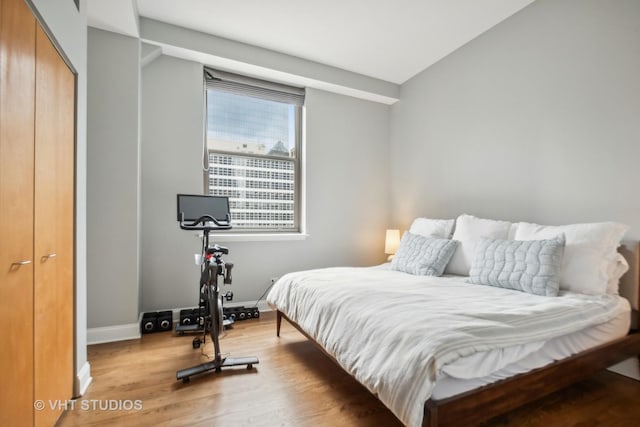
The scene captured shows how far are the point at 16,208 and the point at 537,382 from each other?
237 centimetres

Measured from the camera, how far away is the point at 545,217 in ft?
8.30

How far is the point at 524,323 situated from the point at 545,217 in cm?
148

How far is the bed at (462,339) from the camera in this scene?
1199mm

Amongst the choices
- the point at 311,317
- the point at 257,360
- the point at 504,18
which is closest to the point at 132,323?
the point at 257,360

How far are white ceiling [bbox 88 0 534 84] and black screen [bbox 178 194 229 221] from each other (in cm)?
158

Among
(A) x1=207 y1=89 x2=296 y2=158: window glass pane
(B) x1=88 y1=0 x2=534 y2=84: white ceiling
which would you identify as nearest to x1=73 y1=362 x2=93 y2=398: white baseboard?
(A) x1=207 y1=89 x2=296 y2=158: window glass pane

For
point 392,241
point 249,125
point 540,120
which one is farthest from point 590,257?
point 249,125

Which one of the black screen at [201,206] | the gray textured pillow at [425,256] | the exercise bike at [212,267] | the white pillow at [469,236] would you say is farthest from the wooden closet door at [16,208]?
the white pillow at [469,236]

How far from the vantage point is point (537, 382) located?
146 centimetres

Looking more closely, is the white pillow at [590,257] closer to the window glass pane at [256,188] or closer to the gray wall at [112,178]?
the window glass pane at [256,188]

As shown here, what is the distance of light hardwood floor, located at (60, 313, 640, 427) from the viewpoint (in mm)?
1565

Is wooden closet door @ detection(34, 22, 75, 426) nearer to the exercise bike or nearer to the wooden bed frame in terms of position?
the exercise bike

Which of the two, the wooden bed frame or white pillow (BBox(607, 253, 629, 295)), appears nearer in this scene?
the wooden bed frame

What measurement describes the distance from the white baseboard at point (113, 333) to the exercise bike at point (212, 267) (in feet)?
2.04
